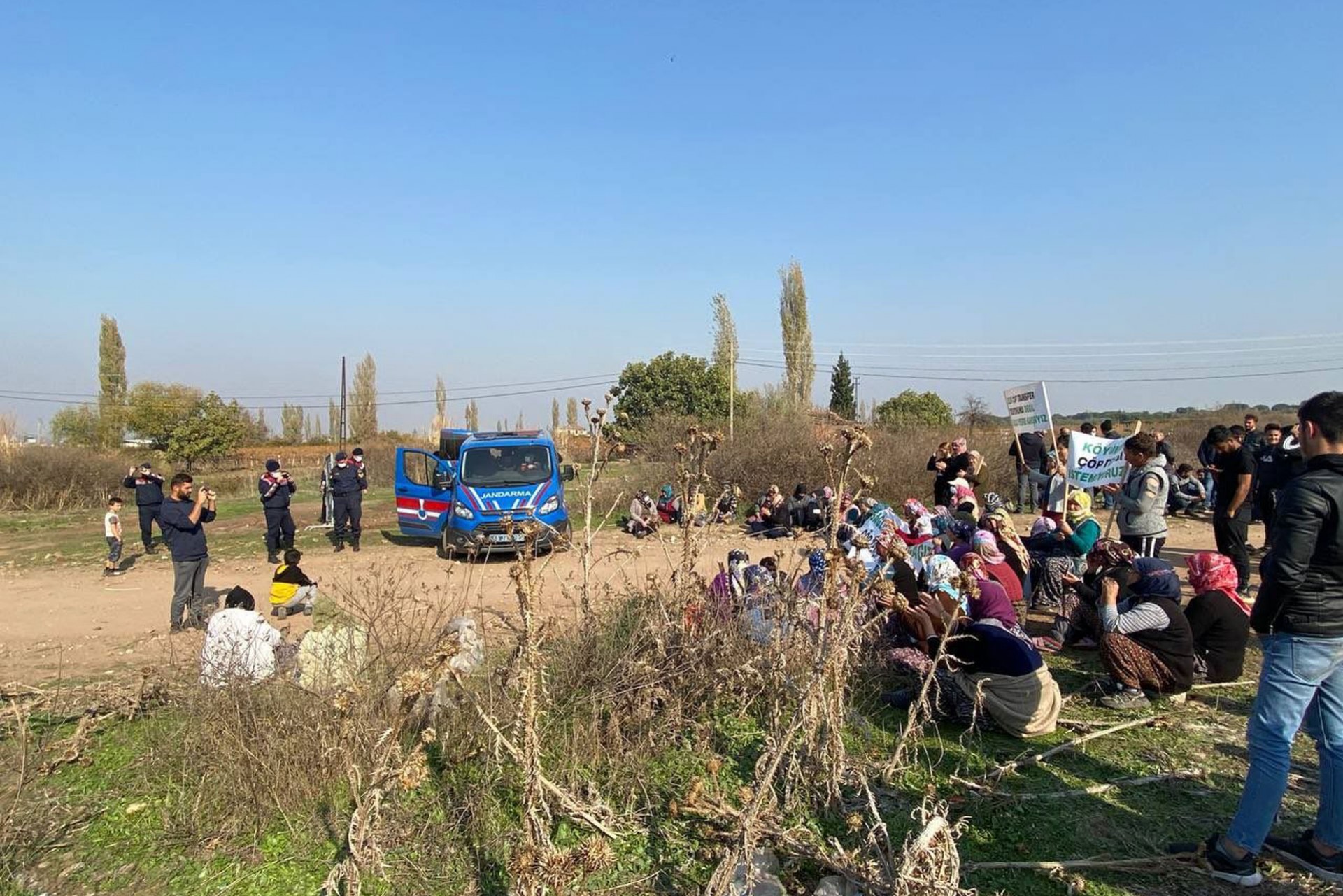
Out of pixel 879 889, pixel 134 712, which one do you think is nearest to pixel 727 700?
pixel 879 889

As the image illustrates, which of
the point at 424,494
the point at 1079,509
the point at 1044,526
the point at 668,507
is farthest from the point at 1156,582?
the point at 668,507

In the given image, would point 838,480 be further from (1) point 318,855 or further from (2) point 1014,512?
(2) point 1014,512

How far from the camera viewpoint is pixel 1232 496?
23.9ft

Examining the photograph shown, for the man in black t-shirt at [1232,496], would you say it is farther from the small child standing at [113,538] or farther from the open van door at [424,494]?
the small child standing at [113,538]

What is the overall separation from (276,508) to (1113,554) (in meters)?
11.0

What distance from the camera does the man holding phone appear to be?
24.7ft

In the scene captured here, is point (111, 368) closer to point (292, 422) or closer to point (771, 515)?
point (292, 422)

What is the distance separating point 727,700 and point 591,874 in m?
1.54

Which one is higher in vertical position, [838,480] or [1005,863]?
[838,480]

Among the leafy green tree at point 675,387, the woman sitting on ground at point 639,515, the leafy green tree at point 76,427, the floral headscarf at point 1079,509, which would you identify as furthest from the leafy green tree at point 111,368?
the floral headscarf at point 1079,509

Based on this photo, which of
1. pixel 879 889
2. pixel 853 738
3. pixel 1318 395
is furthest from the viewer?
pixel 853 738

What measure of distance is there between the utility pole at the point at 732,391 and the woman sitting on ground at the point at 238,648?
13.6 meters

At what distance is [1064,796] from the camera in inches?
147

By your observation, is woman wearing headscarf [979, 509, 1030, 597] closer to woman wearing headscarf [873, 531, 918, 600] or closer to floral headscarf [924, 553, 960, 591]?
woman wearing headscarf [873, 531, 918, 600]
